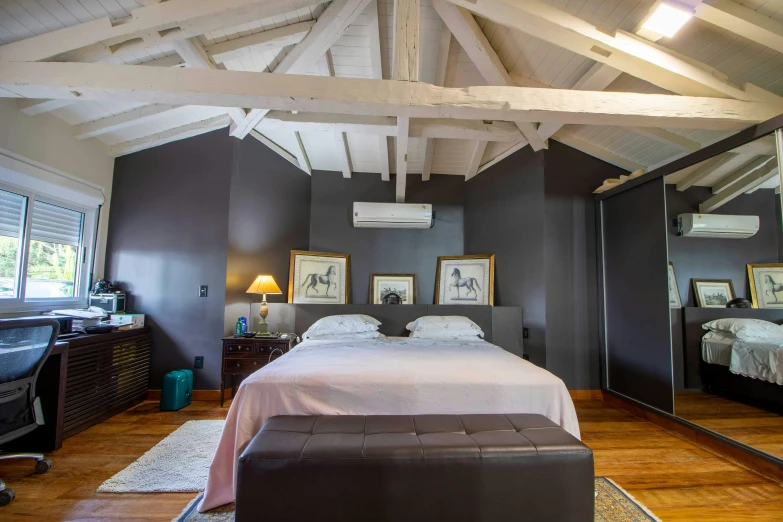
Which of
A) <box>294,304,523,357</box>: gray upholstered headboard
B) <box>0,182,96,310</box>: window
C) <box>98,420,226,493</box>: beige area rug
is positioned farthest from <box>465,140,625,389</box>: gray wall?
<box>0,182,96,310</box>: window

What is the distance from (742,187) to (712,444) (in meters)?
1.81

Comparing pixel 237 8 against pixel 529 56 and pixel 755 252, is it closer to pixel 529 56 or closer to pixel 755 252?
pixel 529 56

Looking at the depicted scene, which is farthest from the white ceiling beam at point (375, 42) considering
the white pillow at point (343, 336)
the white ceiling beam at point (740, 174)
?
the white ceiling beam at point (740, 174)

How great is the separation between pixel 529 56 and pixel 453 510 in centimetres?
322

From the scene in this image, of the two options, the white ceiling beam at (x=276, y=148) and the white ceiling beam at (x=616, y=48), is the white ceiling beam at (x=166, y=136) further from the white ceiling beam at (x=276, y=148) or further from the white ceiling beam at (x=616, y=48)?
the white ceiling beam at (x=616, y=48)

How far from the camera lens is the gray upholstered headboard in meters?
3.74

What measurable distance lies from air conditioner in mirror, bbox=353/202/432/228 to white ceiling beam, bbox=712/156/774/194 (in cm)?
263

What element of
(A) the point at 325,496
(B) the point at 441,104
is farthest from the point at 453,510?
(B) the point at 441,104

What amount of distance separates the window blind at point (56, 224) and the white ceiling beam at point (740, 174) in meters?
5.32

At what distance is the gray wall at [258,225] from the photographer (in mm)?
3631

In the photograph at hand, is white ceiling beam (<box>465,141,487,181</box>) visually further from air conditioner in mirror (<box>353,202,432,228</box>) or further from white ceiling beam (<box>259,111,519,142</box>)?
air conditioner in mirror (<box>353,202,432,228</box>)

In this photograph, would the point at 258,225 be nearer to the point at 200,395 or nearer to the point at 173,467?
the point at 200,395

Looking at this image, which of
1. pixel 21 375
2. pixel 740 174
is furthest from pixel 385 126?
pixel 21 375

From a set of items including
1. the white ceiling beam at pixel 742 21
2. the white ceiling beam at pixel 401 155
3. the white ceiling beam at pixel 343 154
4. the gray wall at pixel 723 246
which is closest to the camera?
the white ceiling beam at pixel 742 21
